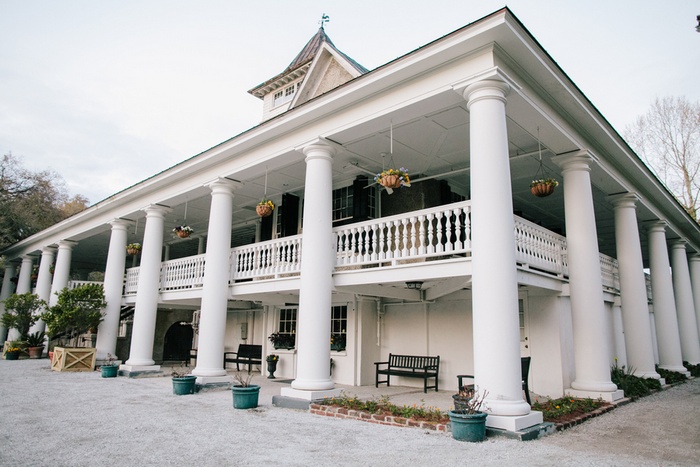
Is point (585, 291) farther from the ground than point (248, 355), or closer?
farther from the ground

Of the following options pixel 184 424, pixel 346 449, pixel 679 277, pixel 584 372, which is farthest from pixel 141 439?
pixel 679 277

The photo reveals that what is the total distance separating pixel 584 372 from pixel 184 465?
25.2ft

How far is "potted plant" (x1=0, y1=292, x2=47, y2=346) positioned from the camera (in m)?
19.1

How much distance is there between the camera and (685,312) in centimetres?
1656

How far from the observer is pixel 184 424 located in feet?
24.1

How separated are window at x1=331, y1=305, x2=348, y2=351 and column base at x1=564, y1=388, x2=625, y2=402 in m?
5.61

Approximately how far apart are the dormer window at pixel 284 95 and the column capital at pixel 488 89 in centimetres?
1249

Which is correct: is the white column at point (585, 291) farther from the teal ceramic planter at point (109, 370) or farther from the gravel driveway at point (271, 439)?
the teal ceramic planter at point (109, 370)

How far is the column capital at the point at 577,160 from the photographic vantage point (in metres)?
9.94

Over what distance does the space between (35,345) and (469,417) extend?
65.3 ft

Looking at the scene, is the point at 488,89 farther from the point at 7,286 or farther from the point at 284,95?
the point at 7,286

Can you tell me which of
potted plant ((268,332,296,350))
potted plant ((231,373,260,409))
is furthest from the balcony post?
potted plant ((231,373,260,409))

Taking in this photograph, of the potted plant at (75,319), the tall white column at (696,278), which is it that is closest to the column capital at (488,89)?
the potted plant at (75,319)

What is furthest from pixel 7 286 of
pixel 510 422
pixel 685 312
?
pixel 685 312
